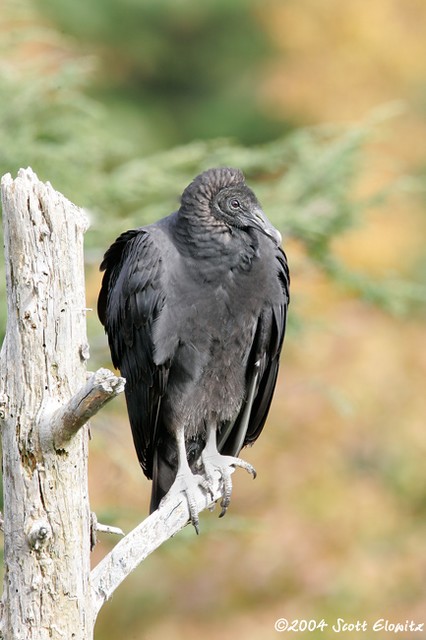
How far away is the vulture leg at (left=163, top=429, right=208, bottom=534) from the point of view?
3.40 m

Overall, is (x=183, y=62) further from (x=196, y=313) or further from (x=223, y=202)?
(x=196, y=313)

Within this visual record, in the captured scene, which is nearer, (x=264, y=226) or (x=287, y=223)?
(x=264, y=226)

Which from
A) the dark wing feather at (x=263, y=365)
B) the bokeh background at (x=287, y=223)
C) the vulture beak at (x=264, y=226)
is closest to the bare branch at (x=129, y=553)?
the dark wing feather at (x=263, y=365)

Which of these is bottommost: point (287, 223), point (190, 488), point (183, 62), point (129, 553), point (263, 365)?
point (129, 553)

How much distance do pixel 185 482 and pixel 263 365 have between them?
0.51 metres

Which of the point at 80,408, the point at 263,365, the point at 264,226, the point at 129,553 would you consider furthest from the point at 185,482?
the point at 80,408

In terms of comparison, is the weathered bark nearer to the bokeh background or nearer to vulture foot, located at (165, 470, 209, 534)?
vulture foot, located at (165, 470, 209, 534)

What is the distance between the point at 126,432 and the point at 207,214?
7.08 ft

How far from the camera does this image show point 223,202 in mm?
3516

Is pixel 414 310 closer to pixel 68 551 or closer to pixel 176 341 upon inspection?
pixel 176 341

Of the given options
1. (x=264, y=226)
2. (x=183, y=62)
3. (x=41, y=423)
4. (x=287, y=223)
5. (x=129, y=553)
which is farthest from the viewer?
(x=183, y=62)

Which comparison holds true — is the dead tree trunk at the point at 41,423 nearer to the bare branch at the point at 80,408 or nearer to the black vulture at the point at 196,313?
the bare branch at the point at 80,408

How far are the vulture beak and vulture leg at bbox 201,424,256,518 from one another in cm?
77

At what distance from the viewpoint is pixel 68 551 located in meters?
2.63
